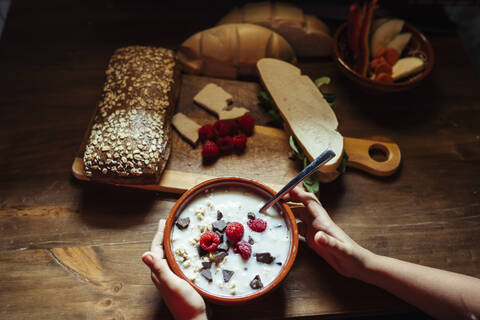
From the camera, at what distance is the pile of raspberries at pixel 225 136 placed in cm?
149

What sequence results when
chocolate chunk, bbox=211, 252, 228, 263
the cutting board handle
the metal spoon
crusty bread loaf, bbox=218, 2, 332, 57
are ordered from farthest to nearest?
crusty bread loaf, bbox=218, 2, 332, 57 < the cutting board handle < chocolate chunk, bbox=211, 252, 228, 263 < the metal spoon

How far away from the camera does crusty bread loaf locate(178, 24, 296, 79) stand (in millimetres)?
1657

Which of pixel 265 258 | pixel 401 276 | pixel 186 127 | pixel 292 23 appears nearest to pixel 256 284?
pixel 265 258

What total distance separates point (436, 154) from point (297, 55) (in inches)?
31.2

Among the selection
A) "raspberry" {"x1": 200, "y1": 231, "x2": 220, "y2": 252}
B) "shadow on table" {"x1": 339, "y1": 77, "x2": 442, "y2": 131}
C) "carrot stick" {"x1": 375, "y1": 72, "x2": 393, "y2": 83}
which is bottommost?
"raspberry" {"x1": 200, "y1": 231, "x2": 220, "y2": 252}

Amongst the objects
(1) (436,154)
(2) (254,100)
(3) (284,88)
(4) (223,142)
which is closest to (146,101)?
(4) (223,142)

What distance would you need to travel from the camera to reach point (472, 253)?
1362 millimetres

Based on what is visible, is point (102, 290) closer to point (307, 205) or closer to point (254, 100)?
point (307, 205)

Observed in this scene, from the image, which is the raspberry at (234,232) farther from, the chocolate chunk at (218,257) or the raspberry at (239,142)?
the raspberry at (239,142)

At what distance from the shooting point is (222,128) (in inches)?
59.6

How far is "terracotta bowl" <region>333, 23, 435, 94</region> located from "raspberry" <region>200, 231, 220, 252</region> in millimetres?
945

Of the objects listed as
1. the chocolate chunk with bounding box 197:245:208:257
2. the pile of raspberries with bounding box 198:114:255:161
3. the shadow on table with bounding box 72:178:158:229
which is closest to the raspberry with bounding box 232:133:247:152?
the pile of raspberries with bounding box 198:114:255:161

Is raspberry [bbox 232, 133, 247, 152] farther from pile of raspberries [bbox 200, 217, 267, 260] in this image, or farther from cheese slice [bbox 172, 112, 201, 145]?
pile of raspberries [bbox 200, 217, 267, 260]

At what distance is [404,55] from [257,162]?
0.92 m
